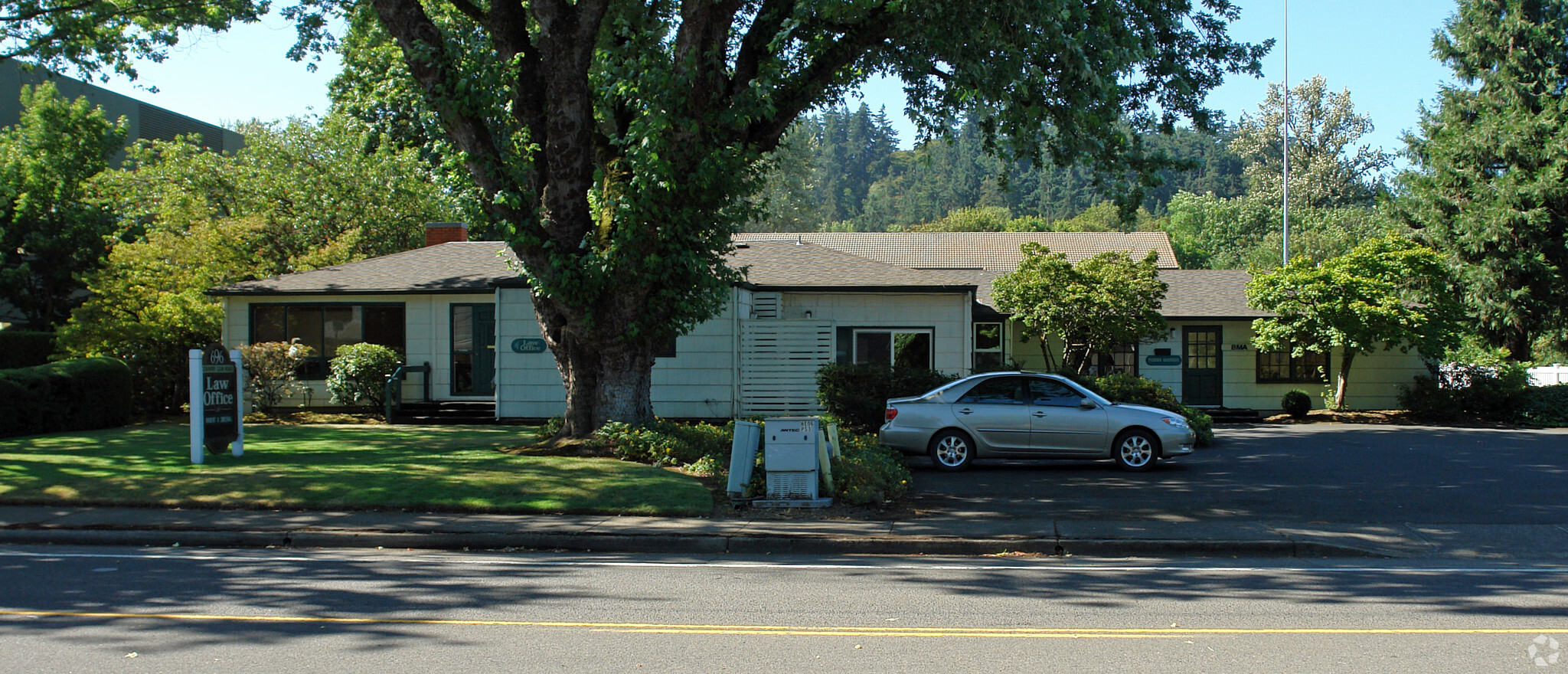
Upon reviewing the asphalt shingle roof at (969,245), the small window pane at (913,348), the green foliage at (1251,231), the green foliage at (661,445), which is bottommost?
the green foliage at (661,445)

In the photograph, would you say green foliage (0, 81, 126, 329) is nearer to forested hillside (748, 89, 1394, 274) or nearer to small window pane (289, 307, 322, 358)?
small window pane (289, 307, 322, 358)

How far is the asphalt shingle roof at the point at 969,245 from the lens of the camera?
42.0 metres

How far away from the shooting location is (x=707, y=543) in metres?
9.58

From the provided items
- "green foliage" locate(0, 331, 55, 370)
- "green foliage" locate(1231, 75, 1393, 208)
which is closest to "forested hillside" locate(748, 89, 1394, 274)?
"green foliage" locate(1231, 75, 1393, 208)

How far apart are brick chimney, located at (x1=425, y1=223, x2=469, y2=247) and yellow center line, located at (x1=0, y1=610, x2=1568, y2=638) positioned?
22218 millimetres

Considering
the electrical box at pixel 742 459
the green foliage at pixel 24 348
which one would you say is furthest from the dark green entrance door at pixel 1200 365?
the green foliage at pixel 24 348

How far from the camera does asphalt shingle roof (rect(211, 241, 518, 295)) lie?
21531 millimetres

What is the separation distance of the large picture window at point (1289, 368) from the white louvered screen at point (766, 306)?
1352cm

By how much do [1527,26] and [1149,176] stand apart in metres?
25.7

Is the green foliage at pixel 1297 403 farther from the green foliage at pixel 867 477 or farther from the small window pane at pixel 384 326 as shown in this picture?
the small window pane at pixel 384 326

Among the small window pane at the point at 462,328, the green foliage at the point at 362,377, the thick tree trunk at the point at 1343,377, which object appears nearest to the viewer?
the green foliage at the point at 362,377

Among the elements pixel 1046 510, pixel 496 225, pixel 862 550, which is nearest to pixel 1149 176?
pixel 1046 510

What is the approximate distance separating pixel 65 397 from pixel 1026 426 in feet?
54.0

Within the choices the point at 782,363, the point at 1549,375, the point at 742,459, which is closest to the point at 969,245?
the point at 1549,375
